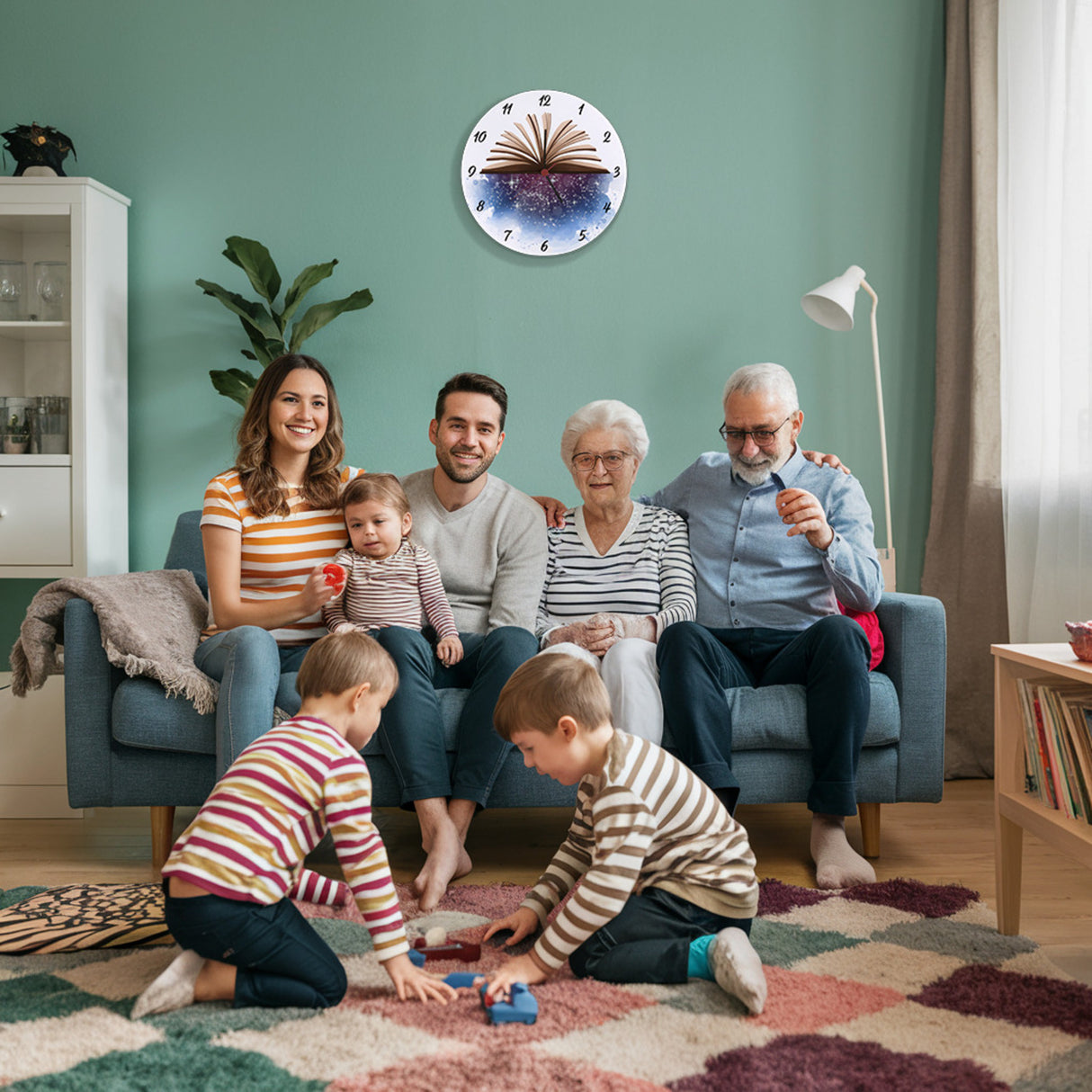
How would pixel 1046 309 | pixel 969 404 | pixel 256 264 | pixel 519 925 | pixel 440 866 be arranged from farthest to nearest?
pixel 969 404 → pixel 256 264 → pixel 1046 309 → pixel 440 866 → pixel 519 925

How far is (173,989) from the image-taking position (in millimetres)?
1414

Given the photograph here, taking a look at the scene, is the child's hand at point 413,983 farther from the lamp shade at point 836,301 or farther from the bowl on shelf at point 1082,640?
the lamp shade at point 836,301

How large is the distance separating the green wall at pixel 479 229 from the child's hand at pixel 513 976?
6.68 feet

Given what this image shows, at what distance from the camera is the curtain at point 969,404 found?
3041 millimetres

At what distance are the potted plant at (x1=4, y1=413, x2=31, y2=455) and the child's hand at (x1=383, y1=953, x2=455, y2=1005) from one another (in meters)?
2.32

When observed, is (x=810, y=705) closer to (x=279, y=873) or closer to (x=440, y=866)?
(x=440, y=866)

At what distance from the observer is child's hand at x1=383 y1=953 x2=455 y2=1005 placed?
54.3 inches

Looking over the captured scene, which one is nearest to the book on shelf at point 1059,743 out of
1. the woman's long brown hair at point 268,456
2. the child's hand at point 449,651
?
the child's hand at point 449,651

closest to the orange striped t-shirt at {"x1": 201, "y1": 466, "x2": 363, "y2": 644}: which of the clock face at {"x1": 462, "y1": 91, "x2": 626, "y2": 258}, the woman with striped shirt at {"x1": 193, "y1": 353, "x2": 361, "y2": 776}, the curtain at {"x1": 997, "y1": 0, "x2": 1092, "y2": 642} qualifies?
the woman with striped shirt at {"x1": 193, "y1": 353, "x2": 361, "y2": 776}

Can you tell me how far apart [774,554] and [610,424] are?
1.61 feet

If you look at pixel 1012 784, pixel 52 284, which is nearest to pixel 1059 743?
pixel 1012 784

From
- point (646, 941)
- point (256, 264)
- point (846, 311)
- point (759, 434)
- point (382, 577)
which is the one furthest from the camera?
point (256, 264)

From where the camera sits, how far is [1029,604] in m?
2.77

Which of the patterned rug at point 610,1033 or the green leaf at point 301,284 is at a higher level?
the green leaf at point 301,284
